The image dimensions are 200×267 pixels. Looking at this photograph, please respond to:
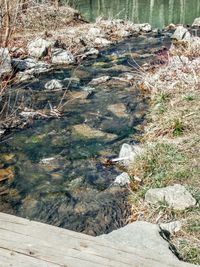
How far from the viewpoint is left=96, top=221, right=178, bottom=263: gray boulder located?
3.44 meters

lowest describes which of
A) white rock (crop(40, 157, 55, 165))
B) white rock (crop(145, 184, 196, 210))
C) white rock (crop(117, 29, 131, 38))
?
white rock (crop(117, 29, 131, 38))

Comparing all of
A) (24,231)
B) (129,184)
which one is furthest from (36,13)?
(24,231)

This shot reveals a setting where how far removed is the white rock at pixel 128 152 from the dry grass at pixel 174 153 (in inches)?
5.2

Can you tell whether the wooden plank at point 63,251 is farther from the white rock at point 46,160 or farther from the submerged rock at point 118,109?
the submerged rock at point 118,109

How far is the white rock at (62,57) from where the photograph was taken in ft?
37.3

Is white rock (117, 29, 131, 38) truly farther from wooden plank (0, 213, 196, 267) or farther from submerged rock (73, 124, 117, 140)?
wooden plank (0, 213, 196, 267)

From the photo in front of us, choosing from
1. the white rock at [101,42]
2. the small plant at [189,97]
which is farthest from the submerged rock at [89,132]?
the white rock at [101,42]

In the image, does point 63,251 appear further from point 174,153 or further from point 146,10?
point 146,10

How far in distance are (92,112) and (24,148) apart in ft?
5.98

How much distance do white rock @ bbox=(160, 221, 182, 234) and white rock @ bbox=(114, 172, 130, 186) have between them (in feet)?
4.01

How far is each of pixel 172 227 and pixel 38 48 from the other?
8.89m

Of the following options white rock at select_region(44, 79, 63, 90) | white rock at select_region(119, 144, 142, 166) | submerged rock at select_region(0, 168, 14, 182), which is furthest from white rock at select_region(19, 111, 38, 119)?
white rock at select_region(119, 144, 142, 166)

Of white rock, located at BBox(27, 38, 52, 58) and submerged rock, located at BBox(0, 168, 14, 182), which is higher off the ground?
submerged rock, located at BBox(0, 168, 14, 182)

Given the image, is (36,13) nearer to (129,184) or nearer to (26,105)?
(26,105)
